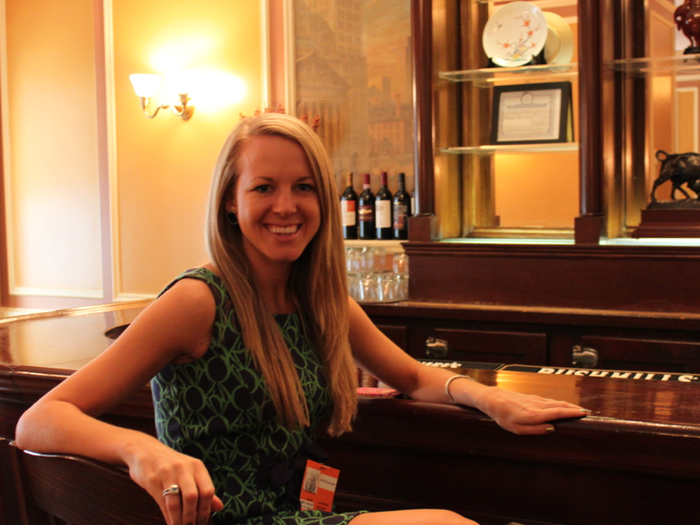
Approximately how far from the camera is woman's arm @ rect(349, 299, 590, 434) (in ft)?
4.16

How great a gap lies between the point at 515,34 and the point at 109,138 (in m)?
2.94

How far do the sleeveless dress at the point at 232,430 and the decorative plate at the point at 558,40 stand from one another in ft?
9.02

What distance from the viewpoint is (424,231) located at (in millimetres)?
3580

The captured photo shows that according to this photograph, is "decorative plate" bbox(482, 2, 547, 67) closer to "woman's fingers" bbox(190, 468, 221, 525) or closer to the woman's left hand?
the woman's left hand

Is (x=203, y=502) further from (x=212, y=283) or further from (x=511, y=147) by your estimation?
(x=511, y=147)

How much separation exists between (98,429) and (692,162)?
292 centimetres

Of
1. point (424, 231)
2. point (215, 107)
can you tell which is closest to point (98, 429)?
point (424, 231)

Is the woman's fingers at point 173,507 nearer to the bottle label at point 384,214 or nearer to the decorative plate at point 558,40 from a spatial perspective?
the decorative plate at point 558,40

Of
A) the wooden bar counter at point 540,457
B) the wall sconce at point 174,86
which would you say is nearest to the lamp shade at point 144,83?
the wall sconce at point 174,86

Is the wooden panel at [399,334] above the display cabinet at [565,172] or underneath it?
underneath

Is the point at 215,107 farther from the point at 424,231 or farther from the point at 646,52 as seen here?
the point at 646,52

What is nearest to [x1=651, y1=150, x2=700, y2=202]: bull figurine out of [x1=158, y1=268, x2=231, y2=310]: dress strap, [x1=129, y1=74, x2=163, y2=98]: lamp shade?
[x1=158, y1=268, x2=231, y2=310]: dress strap

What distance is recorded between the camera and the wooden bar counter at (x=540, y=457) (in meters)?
1.24

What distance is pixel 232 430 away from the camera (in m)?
1.22
